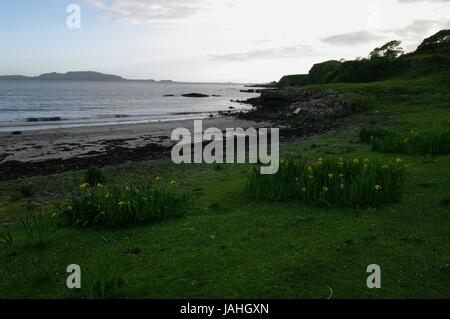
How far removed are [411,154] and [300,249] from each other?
396 inches

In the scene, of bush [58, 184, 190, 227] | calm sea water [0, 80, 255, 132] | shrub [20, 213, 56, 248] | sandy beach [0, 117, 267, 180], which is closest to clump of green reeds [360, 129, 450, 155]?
bush [58, 184, 190, 227]

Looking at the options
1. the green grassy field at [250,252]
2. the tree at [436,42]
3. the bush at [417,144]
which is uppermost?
the tree at [436,42]

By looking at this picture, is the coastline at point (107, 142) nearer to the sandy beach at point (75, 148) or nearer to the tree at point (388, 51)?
the sandy beach at point (75, 148)

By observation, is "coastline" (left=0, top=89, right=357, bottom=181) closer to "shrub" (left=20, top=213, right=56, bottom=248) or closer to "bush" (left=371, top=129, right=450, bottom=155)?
"shrub" (left=20, top=213, right=56, bottom=248)

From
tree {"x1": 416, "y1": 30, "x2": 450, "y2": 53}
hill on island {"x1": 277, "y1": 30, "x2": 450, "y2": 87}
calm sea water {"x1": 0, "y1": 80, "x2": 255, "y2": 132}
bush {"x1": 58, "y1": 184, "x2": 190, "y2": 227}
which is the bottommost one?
bush {"x1": 58, "y1": 184, "x2": 190, "y2": 227}

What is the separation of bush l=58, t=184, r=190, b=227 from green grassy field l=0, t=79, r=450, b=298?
0.28 meters

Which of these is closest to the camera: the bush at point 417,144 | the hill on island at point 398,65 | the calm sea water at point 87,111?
the bush at point 417,144

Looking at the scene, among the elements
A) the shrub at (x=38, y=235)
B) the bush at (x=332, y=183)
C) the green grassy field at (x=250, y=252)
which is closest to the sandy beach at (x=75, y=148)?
the green grassy field at (x=250, y=252)

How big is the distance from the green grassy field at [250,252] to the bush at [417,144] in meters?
3.28

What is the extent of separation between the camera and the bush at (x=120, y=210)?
920 centimetres

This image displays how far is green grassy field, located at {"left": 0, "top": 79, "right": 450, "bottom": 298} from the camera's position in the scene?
6285mm

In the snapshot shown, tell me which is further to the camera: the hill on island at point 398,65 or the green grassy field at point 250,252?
the hill on island at point 398,65
